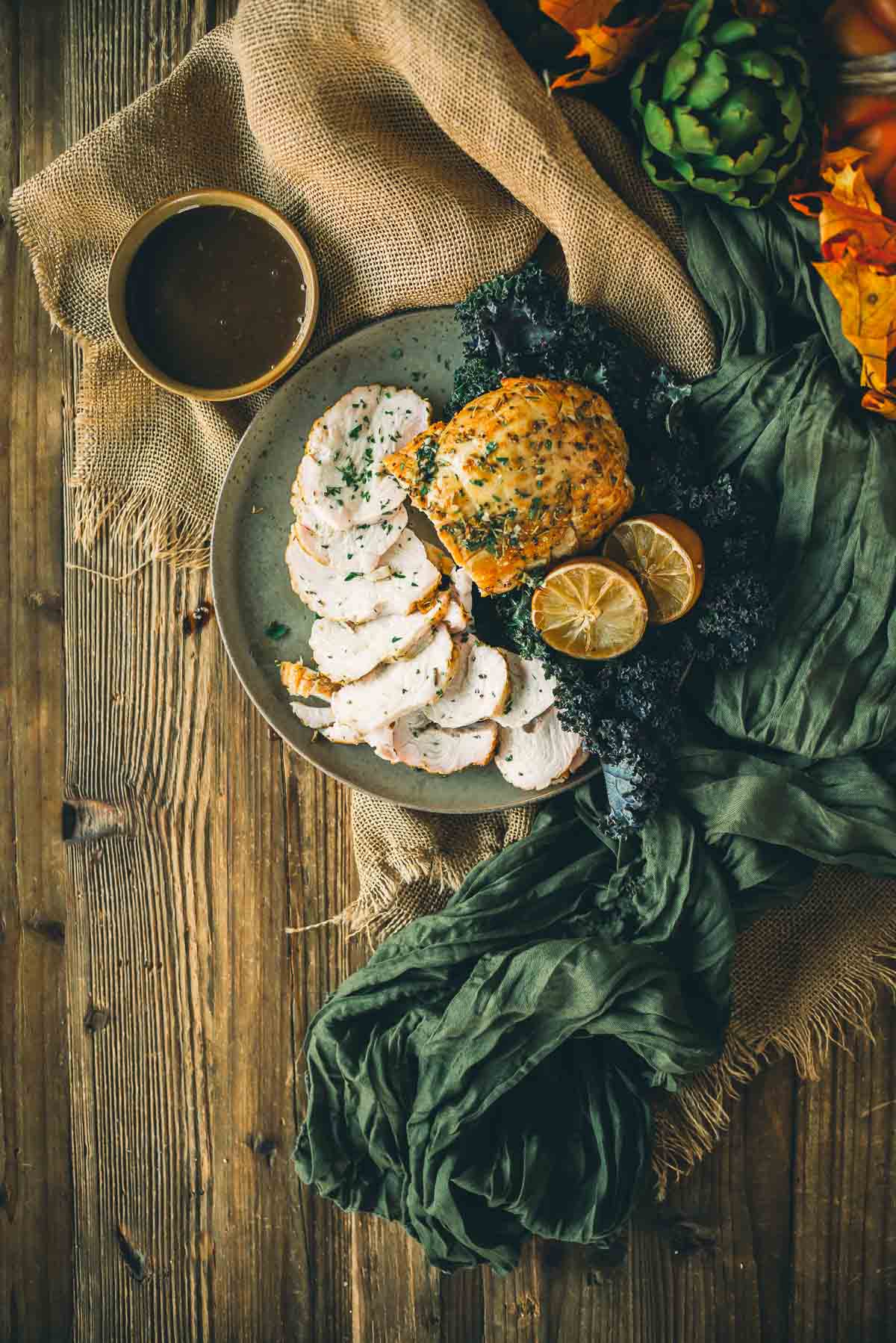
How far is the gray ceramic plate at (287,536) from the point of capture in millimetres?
2041

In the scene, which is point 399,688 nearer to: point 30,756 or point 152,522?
point 152,522

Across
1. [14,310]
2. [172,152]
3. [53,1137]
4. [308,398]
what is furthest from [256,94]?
[53,1137]

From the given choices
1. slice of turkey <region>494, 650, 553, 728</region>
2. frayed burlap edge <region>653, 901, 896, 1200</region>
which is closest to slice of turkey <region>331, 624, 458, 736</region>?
slice of turkey <region>494, 650, 553, 728</region>

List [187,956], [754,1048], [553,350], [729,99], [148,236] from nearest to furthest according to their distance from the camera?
[729,99] → [553,350] → [148,236] → [754,1048] → [187,956]

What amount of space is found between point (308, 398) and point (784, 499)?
94cm

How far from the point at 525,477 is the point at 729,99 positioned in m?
0.70

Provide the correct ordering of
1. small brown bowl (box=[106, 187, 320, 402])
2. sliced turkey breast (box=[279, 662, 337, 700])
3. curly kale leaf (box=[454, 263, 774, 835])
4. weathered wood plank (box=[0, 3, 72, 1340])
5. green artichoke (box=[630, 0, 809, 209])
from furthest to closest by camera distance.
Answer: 1. weathered wood plank (box=[0, 3, 72, 1340])
2. sliced turkey breast (box=[279, 662, 337, 700])
3. small brown bowl (box=[106, 187, 320, 402])
4. curly kale leaf (box=[454, 263, 774, 835])
5. green artichoke (box=[630, 0, 809, 209])

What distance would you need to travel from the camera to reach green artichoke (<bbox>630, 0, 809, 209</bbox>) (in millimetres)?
1677

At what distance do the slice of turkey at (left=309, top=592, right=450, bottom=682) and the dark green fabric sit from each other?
0.46 m

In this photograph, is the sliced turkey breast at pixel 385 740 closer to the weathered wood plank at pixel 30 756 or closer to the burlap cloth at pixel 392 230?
the burlap cloth at pixel 392 230

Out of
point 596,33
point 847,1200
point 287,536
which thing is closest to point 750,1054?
point 847,1200

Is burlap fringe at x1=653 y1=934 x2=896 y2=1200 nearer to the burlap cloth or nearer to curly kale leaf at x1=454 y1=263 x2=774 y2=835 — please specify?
the burlap cloth

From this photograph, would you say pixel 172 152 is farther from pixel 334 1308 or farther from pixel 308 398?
pixel 334 1308

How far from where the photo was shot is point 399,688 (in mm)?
Answer: 2006
